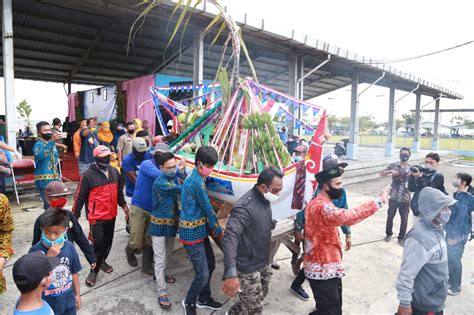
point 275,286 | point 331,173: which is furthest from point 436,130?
point 331,173

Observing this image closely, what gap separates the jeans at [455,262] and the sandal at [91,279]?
160 inches

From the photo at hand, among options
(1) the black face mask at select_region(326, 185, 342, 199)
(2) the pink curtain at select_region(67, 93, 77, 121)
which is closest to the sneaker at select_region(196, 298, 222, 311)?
(1) the black face mask at select_region(326, 185, 342, 199)

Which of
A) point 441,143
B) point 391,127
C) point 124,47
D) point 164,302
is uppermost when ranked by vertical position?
point 124,47

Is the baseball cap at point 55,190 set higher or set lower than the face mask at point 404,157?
lower

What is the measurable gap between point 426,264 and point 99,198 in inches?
117

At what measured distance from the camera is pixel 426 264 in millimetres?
2096

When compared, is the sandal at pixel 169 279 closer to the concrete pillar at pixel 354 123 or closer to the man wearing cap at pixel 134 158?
the man wearing cap at pixel 134 158

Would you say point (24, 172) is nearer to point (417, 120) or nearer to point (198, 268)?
point (198, 268)

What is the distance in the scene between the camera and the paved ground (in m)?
3.00

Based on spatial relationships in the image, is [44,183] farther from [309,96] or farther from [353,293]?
[309,96]

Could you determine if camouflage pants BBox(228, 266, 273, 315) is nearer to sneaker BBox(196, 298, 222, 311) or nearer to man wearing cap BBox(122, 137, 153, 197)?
sneaker BBox(196, 298, 222, 311)

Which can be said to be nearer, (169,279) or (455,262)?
(169,279)

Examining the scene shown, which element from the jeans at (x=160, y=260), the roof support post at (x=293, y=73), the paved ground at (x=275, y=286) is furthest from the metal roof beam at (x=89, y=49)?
the jeans at (x=160, y=260)

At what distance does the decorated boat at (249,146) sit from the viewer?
112 inches
